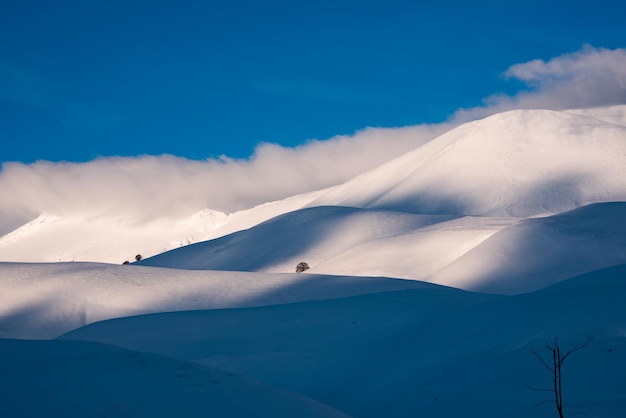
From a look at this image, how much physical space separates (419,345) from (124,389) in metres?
8.70

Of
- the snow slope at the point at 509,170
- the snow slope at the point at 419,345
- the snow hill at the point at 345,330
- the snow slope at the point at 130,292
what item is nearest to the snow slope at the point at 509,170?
the snow slope at the point at 509,170

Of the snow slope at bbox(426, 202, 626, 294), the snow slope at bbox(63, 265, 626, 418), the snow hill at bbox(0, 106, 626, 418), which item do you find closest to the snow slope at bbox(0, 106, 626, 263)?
the snow hill at bbox(0, 106, 626, 418)

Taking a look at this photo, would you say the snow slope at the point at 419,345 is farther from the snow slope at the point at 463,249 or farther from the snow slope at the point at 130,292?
the snow slope at the point at 463,249

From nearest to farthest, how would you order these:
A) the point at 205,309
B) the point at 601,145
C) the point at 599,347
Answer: the point at 599,347, the point at 205,309, the point at 601,145

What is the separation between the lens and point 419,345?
17391 mm

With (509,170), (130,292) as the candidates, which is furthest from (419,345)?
(509,170)

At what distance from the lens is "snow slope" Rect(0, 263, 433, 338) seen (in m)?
26.3

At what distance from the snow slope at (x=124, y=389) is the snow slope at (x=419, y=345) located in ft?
11.0

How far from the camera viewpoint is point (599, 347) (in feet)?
43.2

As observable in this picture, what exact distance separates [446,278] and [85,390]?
22.9m

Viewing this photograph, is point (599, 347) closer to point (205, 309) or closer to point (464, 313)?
point (464, 313)

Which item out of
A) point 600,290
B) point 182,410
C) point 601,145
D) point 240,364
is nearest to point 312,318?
point 240,364

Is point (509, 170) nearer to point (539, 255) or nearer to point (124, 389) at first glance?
point (539, 255)

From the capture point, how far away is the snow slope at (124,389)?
32.1ft
